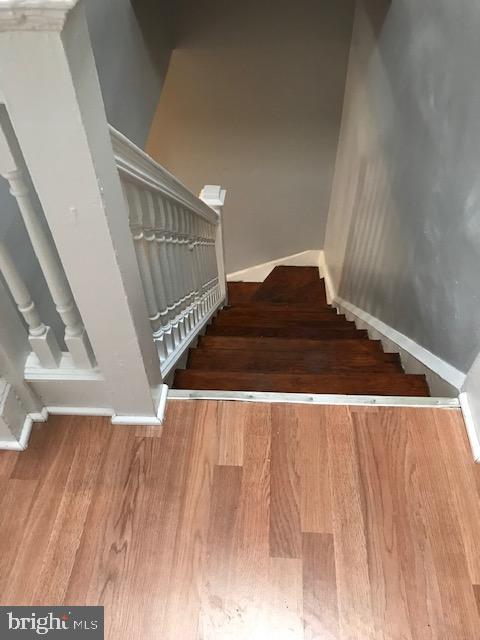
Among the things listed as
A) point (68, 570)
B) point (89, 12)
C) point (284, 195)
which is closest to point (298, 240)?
point (284, 195)

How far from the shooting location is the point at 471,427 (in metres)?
1.28

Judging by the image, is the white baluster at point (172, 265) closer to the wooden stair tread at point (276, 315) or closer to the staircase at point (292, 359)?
the staircase at point (292, 359)

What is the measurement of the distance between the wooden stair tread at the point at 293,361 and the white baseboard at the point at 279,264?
2.63 m

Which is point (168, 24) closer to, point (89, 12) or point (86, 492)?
point (89, 12)

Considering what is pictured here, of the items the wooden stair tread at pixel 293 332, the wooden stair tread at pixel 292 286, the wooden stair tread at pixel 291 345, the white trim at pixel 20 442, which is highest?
the white trim at pixel 20 442

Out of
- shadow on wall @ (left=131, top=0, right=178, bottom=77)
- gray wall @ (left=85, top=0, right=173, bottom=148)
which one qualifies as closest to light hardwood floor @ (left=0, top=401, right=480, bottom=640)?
gray wall @ (left=85, top=0, right=173, bottom=148)

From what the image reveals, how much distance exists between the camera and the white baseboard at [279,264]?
453 centimetres

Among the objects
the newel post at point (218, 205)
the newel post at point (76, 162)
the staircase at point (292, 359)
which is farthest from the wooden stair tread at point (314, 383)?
the newel post at point (218, 205)

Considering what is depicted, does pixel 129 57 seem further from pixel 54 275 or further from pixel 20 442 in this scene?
pixel 20 442

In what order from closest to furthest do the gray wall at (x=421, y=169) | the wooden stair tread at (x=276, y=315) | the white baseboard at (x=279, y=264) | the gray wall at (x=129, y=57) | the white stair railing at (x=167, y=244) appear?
the white stair railing at (x=167, y=244), the gray wall at (x=421, y=169), the gray wall at (x=129, y=57), the wooden stair tread at (x=276, y=315), the white baseboard at (x=279, y=264)

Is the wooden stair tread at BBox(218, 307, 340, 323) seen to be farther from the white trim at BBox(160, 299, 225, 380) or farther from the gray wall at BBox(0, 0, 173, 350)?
the gray wall at BBox(0, 0, 173, 350)

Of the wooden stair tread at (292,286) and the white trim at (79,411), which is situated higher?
the white trim at (79,411)

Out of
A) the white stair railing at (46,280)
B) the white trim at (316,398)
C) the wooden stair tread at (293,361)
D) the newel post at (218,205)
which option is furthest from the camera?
the newel post at (218,205)

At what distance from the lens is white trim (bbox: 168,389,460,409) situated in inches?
53.9
